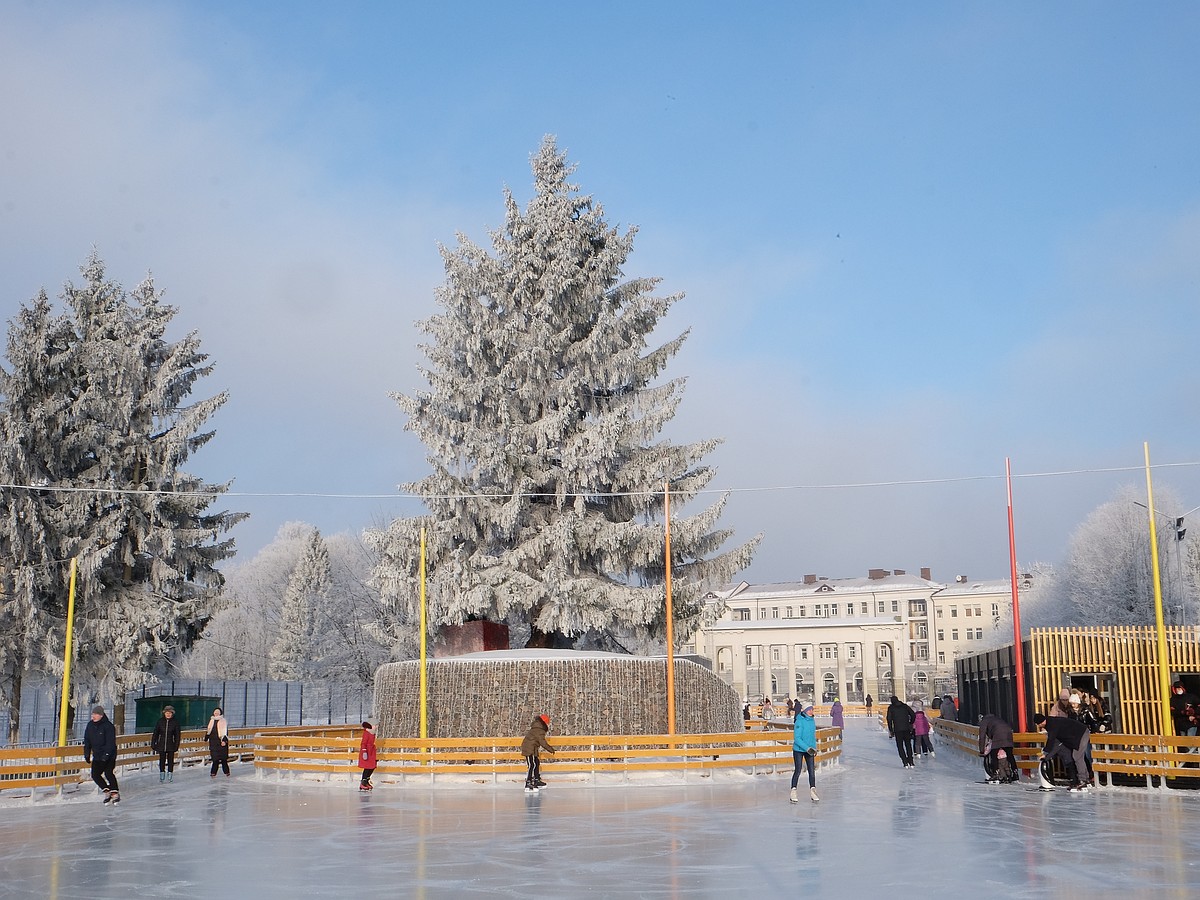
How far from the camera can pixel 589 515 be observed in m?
35.8

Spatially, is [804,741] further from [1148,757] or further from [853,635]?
[853,635]

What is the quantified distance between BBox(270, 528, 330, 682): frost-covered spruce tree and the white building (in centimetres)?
3401

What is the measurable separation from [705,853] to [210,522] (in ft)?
90.9

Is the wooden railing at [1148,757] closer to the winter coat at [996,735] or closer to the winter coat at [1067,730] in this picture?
the winter coat at [1067,730]

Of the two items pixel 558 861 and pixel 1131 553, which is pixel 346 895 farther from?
pixel 1131 553

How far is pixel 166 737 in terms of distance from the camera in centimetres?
2952

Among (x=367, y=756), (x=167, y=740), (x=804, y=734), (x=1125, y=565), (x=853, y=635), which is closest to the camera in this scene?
(x=804, y=734)

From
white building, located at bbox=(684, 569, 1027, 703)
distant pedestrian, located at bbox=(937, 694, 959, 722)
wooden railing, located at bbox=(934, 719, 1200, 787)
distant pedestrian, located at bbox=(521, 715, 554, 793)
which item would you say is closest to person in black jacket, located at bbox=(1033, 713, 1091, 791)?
wooden railing, located at bbox=(934, 719, 1200, 787)

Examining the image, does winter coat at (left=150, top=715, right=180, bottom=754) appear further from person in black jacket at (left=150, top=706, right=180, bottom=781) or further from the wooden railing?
the wooden railing

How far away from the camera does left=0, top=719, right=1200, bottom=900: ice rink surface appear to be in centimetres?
1219

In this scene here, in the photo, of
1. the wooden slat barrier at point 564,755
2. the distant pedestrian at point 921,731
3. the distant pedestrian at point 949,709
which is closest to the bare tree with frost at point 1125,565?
the distant pedestrian at point 949,709

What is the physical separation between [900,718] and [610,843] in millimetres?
17601

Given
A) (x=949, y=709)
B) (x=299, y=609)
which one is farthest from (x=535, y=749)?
(x=299, y=609)

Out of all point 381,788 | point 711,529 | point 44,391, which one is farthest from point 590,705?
point 44,391
